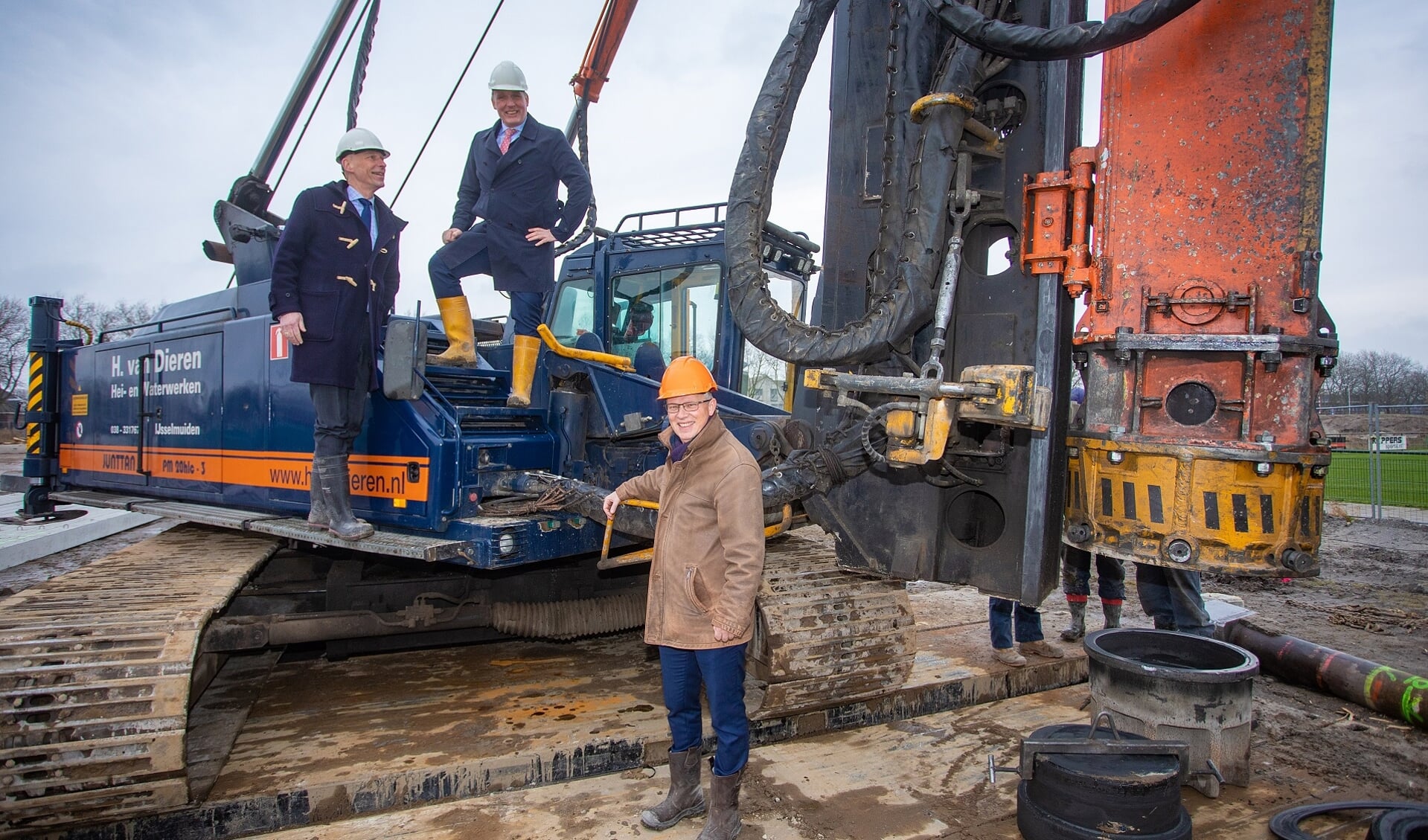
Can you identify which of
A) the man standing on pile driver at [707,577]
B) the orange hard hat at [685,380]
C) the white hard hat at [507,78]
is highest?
the white hard hat at [507,78]

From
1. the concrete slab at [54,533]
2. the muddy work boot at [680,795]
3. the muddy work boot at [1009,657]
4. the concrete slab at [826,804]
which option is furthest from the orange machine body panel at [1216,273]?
the concrete slab at [54,533]

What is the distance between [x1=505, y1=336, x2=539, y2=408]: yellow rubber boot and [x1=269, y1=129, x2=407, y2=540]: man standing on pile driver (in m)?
0.76

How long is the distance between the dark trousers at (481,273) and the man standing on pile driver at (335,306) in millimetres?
568

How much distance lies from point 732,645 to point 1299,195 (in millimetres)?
2386

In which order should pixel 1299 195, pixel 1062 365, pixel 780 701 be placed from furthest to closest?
1. pixel 780 701
2. pixel 1062 365
3. pixel 1299 195

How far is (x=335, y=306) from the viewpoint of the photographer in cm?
419

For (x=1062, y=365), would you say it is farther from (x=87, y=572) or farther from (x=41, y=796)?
(x=87, y=572)

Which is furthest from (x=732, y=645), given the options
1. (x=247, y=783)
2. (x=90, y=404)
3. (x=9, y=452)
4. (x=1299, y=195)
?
(x=9, y=452)

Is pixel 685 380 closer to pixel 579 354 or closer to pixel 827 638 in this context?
pixel 827 638

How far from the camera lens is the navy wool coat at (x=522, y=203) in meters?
4.92

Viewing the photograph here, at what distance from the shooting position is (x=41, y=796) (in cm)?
308

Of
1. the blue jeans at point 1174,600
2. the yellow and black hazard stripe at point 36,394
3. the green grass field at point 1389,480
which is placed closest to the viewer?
the blue jeans at point 1174,600

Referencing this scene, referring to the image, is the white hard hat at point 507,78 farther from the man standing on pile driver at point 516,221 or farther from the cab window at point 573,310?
the cab window at point 573,310

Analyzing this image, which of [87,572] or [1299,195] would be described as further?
[87,572]
